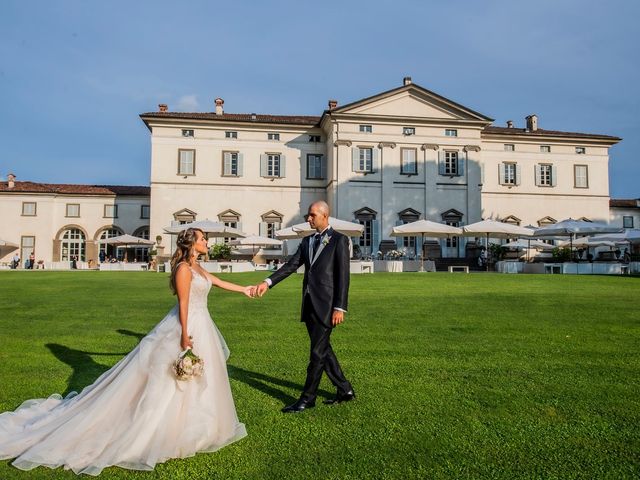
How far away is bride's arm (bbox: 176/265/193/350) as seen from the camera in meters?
3.33

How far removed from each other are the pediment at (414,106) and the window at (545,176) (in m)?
6.45

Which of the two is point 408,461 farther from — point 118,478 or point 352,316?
point 352,316

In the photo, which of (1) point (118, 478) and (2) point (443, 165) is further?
(2) point (443, 165)

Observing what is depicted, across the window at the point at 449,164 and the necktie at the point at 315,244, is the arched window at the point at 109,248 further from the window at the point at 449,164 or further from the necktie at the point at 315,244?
the necktie at the point at 315,244

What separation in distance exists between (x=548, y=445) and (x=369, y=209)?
2946 cm

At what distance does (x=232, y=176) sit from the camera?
3344cm

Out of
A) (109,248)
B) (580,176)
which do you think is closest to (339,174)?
(109,248)

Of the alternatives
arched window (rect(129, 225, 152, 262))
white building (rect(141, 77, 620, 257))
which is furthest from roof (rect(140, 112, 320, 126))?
arched window (rect(129, 225, 152, 262))

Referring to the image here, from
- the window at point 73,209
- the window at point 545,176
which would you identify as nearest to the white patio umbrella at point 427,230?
the window at point 545,176

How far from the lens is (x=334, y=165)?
32.0 meters

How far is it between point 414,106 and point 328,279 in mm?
30991

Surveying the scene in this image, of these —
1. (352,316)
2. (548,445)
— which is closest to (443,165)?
(352,316)

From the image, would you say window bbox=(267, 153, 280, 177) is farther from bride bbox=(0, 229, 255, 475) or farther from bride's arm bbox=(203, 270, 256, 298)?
bride bbox=(0, 229, 255, 475)

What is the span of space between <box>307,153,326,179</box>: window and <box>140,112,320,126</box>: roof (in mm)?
2258
